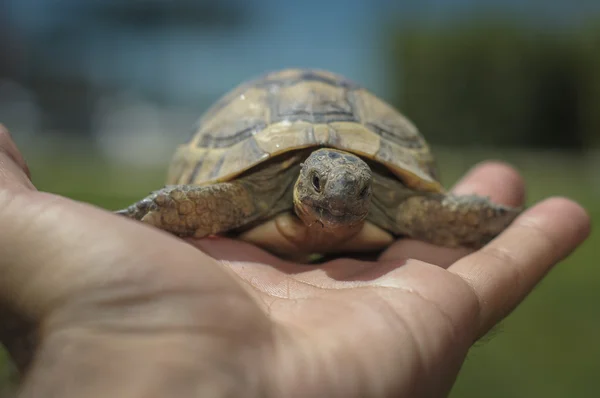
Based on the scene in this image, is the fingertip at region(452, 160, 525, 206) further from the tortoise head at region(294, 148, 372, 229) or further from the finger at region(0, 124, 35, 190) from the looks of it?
the finger at region(0, 124, 35, 190)

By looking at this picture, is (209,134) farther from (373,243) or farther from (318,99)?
(373,243)

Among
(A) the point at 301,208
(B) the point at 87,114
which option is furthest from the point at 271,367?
(B) the point at 87,114

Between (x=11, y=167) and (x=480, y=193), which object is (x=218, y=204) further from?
(x=480, y=193)

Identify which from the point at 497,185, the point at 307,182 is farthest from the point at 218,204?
the point at 497,185

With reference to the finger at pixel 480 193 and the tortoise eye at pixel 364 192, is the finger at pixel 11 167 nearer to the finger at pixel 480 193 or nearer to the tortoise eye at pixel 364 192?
the tortoise eye at pixel 364 192

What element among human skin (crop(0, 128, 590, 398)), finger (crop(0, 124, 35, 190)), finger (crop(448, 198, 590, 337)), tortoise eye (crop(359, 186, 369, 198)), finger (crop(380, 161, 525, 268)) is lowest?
finger (crop(380, 161, 525, 268))

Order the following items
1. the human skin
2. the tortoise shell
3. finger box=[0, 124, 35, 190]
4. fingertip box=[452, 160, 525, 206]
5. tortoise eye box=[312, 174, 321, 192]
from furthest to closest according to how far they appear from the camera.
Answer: fingertip box=[452, 160, 525, 206]
the tortoise shell
tortoise eye box=[312, 174, 321, 192]
finger box=[0, 124, 35, 190]
the human skin

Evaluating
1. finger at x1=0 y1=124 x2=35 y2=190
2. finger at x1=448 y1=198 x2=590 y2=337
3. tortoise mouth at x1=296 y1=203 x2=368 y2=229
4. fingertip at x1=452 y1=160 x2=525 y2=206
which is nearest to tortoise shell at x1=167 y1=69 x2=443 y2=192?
tortoise mouth at x1=296 y1=203 x2=368 y2=229

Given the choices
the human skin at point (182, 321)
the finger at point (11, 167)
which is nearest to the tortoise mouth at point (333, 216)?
the human skin at point (182, 321)
